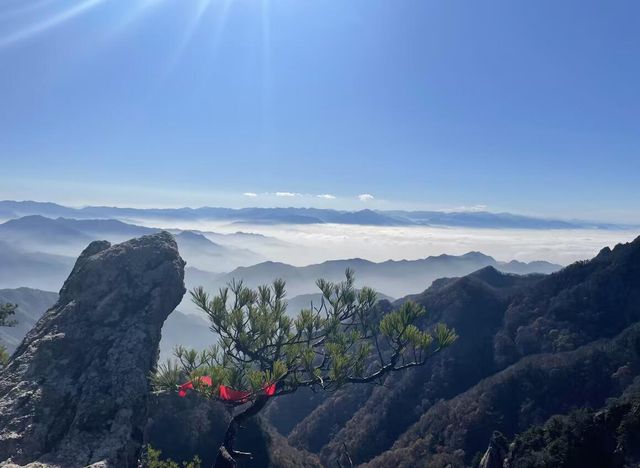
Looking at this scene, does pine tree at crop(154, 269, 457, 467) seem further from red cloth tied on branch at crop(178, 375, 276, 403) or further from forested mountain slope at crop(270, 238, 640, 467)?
forested mountain slope at crop(270, 238, 640, 467)

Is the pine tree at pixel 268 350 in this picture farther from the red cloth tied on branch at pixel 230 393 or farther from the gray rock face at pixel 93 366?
the gray rock face at pixel 93 366

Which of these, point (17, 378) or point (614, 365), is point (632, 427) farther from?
point (614, 365)

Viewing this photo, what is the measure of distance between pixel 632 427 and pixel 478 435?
26717 millimetres

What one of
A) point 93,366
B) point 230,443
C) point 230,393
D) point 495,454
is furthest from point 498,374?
point 230,393

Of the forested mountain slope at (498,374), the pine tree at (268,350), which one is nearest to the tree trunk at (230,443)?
the pine tree at (268,350)

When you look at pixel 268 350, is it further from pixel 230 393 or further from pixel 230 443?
pixel 230 443

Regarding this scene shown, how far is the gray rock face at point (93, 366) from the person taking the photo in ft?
34.8

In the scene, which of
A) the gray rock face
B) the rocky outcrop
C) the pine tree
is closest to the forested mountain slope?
the rocky outcrop

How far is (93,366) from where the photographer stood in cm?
1306

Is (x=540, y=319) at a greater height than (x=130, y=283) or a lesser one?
lesser

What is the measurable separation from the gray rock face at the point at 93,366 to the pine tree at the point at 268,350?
322 centimetres

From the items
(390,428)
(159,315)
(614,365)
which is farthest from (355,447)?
(159,315)

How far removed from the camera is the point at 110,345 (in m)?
13.9

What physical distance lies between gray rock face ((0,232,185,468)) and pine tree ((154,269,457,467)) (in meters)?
3.22
